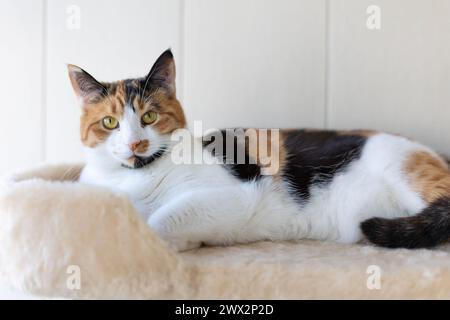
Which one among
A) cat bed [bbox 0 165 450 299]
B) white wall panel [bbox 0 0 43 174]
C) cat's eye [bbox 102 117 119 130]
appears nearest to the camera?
cat bed [bbox 0 165 450 299]

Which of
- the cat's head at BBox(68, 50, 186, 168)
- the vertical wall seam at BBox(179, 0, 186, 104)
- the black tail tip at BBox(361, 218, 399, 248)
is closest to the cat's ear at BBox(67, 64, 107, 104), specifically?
the cat's head at BBox(68, 50, 186, 168)

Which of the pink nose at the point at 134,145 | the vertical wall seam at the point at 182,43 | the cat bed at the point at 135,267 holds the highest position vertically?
the vertical wall seam at the point at 182,43

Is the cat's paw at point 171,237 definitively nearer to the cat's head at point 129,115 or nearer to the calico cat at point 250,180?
the calico cat at point 250,180

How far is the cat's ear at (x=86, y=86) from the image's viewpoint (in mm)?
1083

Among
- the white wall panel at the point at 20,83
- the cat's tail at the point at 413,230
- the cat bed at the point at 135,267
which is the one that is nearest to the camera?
the cat bed at the point at 135,267

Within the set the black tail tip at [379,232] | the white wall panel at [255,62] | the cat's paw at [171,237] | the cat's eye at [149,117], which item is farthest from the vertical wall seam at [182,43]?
the black tail tip at [379,232]

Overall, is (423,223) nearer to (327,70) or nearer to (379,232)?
(379,232)

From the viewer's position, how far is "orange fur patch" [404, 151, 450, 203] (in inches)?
40.9

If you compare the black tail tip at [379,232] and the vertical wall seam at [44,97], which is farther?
the vertical wall seam at [44,97]

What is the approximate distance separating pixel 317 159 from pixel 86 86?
0.62 meters

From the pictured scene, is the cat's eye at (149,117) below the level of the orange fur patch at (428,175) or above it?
above

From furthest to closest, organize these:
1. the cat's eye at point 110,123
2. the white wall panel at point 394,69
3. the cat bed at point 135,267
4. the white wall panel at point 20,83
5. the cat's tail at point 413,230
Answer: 1. the white wall panel at point 20,83
2. the white wall panel at point 394,69
3. the cat's eye at point 110,123
4. the cat's tail at point 413,230
5. the cat bed at point 135,267

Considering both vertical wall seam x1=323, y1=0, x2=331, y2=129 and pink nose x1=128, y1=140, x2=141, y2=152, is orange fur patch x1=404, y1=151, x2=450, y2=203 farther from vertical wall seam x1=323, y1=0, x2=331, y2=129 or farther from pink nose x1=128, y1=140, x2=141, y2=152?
pink nose x1=128, y1=140, x2=141, y2=152
